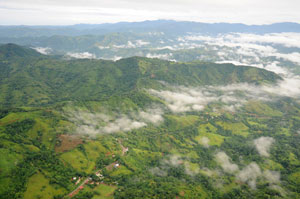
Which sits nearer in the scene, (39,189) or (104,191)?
(39,189)

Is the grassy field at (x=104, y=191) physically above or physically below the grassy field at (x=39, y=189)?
below

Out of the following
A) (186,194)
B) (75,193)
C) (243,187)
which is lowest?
(243,187)

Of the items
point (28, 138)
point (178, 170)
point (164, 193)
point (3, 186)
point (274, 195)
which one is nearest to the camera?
point (3, 186)

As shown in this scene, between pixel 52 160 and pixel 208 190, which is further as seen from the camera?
pixel 208 190

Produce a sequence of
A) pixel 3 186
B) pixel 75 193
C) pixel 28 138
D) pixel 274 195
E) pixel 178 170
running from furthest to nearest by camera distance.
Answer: pixel 178 170, pixel 28 138, pixel 274 195, pixel 75 193, pixel 3 186

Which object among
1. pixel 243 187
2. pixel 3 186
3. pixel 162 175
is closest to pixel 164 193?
pixel 162 175

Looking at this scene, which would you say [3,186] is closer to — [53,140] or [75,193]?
[75,193]

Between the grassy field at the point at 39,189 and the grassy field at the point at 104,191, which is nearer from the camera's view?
the grassy field at the point at 39,189

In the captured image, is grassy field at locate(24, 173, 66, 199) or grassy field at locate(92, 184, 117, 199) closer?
grassy field at locate(24, 173, 66, 199)

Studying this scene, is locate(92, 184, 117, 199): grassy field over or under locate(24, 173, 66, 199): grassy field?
under

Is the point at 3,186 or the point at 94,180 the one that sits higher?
the point at 3,186

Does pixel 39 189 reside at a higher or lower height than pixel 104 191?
higher
